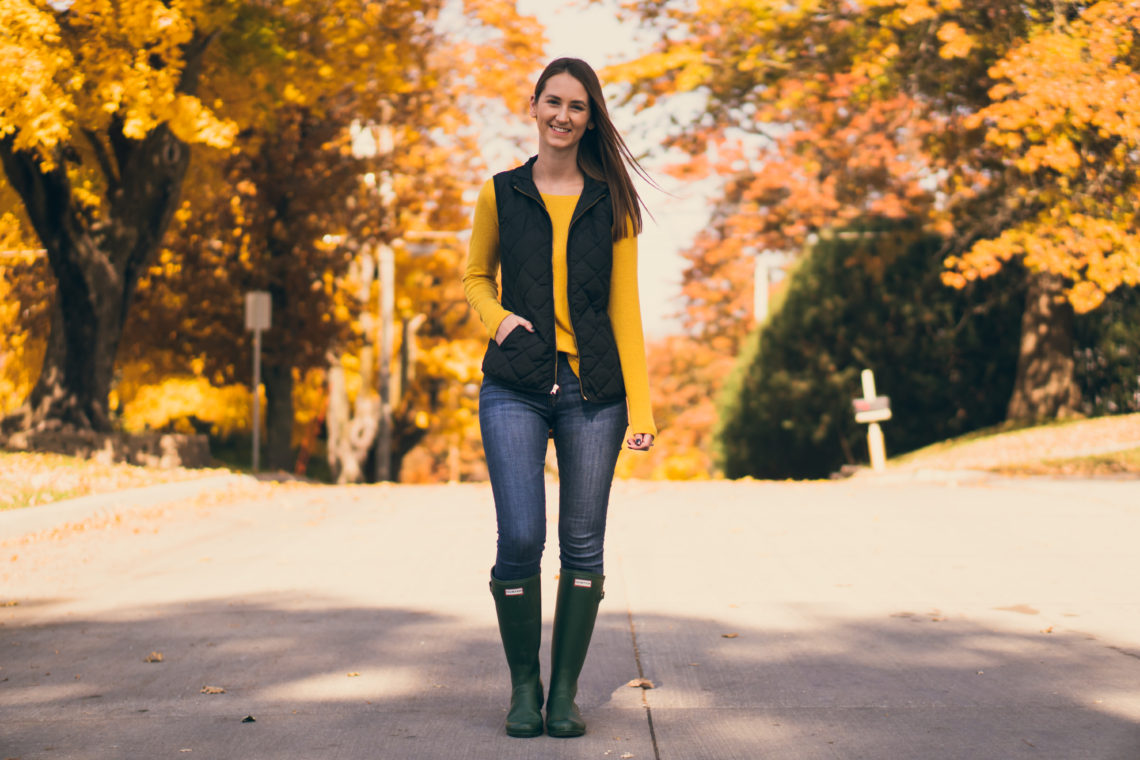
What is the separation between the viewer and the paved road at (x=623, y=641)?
4.50 m

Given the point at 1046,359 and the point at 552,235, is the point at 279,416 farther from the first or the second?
the point at 552,235

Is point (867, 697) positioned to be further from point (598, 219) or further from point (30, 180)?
point (30, 180)

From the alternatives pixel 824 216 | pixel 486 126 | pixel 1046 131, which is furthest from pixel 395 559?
pixel 824 216

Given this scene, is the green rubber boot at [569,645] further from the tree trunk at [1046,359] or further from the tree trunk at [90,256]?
the tree trunk at [1046,359]

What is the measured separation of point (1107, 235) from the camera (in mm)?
17625

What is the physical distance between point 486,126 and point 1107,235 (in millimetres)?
13101

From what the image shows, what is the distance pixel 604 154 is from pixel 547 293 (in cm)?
52

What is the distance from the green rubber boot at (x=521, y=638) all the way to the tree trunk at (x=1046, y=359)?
2093 cm

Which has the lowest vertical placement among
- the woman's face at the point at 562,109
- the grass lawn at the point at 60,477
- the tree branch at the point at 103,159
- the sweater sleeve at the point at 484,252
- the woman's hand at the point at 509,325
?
the grass lawn at the point at 60,477

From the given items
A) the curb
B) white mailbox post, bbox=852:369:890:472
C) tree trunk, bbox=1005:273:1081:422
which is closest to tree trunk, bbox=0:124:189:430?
the curb

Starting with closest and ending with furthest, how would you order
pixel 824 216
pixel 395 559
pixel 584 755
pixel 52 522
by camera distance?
pixel 584 755 → pixel 395 559 → pixel 52 522 → pixel 824 216

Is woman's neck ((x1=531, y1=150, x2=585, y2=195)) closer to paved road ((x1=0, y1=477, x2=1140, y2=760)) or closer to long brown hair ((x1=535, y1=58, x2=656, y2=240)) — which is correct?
long brown hair ((x1=535, y1=58, x2=656, y2=240))

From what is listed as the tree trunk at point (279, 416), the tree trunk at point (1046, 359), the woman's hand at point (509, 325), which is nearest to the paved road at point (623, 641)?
the woman's hand at point (509, 325)

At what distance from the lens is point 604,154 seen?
4.55 m
